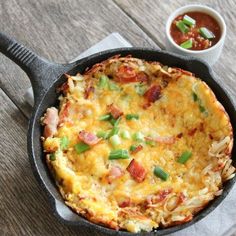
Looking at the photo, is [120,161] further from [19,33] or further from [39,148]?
[19,33]

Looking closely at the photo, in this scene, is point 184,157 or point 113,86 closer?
point 184,157

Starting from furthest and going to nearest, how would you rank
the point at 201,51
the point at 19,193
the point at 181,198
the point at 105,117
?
1. the point at 201,51
2. the point at 19,193
3. the point at 105,117
4. the point at 181,198

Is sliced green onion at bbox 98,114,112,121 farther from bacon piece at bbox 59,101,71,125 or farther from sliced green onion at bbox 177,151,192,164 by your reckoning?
sliced green onion at bbox 177,151,192,164

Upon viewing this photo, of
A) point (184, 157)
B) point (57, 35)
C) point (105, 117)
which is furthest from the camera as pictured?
point (57, 35)

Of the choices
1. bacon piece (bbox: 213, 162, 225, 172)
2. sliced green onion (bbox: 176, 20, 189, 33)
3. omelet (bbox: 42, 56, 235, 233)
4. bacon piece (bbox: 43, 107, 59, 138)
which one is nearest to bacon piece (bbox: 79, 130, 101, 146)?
omelet (bbox: 42, 56, 235, 233)

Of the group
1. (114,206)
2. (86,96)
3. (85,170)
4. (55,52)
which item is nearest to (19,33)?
(55,52)

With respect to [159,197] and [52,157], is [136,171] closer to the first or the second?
[159,197]

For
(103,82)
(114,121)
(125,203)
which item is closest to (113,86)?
(103,82)
